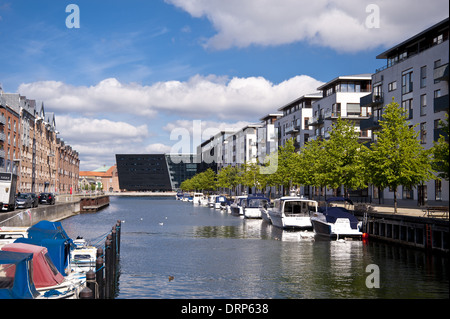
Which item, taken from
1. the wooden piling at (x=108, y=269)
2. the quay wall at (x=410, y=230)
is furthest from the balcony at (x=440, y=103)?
the wooden piling at (x=108, y=269)

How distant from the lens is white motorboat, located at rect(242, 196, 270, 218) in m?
70.9

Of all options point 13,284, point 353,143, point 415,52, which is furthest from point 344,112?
point 13,284

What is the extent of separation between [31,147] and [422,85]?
3266 inches

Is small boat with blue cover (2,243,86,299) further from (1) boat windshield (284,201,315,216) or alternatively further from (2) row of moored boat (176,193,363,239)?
(1) boat windshield (284,201,315,216)

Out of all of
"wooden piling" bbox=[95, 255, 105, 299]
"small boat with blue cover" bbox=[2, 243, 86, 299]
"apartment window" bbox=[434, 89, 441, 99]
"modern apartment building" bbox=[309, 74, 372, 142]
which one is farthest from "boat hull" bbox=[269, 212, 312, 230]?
"modern apartment building" bbox=[309, 74, 372, 142]

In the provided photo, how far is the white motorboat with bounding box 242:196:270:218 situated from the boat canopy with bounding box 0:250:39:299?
5500cm

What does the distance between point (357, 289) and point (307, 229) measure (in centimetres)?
2662

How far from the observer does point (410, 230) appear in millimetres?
38125

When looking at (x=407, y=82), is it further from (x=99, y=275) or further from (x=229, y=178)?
(x=229, y=178)

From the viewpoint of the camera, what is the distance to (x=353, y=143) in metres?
61.1

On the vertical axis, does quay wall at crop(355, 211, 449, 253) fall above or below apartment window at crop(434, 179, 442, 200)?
below

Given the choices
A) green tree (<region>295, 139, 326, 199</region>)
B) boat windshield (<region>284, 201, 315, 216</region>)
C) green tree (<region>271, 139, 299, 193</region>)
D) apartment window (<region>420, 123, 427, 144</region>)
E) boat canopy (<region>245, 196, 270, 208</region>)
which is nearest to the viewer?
boat windshield (<region>284, 201, 315, 216</region>)

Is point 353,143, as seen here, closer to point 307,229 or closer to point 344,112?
point 307,229

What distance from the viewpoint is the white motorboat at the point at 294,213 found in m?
49.8
